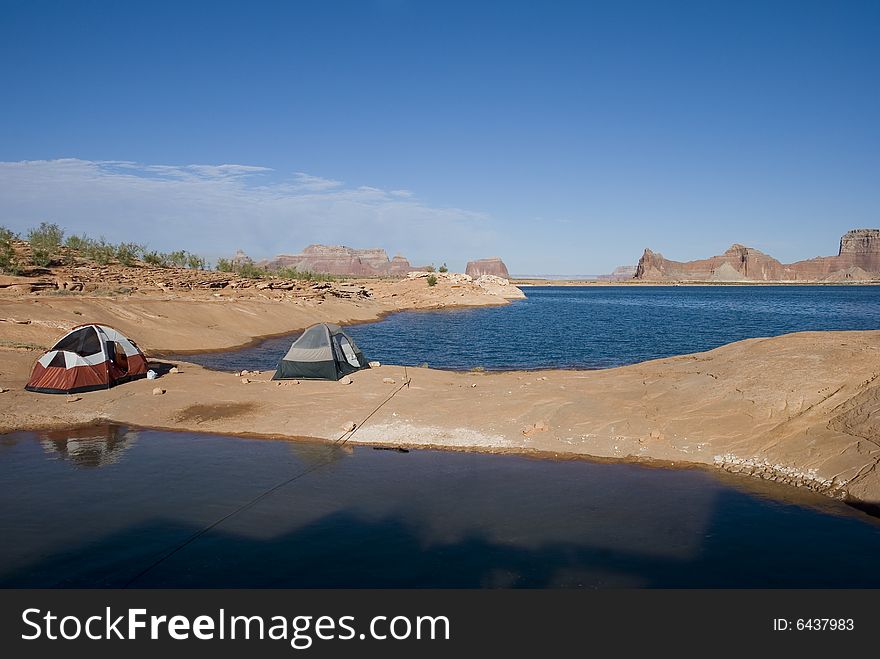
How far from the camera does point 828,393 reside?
42.7 feet

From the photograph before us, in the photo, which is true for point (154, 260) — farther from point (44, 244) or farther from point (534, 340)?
point (534, 340)

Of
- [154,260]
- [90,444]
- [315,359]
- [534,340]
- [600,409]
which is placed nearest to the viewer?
[90,444]

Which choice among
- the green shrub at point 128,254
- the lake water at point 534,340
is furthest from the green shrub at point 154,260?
the lake water at point 534,340

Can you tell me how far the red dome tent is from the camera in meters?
17.7

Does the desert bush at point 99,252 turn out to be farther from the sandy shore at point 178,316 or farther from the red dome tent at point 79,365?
the red dome tent at point 79,365

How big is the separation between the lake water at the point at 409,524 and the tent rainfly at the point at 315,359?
23.1ft

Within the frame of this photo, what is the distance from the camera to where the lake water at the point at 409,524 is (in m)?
7.43

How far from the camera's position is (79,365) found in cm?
1792

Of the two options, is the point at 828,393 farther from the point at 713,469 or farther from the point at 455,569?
the point at 455,569

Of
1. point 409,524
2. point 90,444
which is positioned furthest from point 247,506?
point 90,444

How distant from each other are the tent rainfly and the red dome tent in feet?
18.3

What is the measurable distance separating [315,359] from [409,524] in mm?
11775
